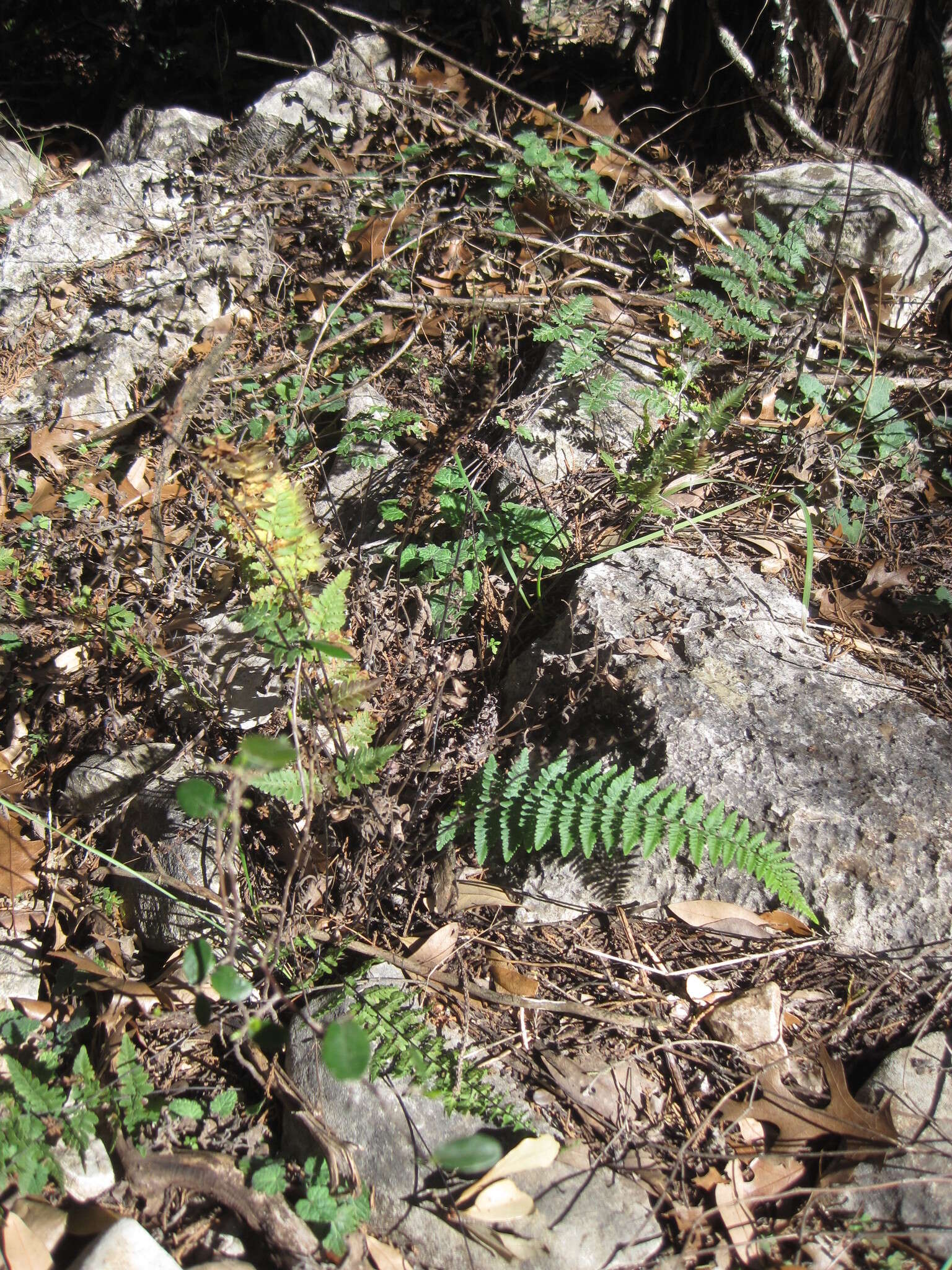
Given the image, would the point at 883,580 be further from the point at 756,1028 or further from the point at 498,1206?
the point at 498,1206

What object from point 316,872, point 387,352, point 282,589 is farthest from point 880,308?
point 316,872

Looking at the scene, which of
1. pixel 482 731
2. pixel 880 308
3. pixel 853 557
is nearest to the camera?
pixel 482 731

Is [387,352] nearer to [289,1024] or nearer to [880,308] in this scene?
[880,308]

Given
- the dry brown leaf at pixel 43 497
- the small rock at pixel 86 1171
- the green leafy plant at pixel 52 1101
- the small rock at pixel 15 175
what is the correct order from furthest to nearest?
1. the small rock at pixel 15 175
2. the dry brown leaf at pixel 43 497
3. the small rock at pixel 86 1171
4. the green leafy plant at pixel 52 1101

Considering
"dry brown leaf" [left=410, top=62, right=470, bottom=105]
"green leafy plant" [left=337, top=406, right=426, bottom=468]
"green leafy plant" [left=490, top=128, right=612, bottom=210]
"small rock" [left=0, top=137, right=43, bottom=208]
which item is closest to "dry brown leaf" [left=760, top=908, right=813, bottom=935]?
"green leafy plant" [left=337, top=406, right=426, bottom=468]

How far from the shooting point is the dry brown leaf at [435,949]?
7.75 ft

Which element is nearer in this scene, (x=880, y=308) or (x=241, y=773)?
(x=241, y=773)

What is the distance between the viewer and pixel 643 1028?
222 centimetres

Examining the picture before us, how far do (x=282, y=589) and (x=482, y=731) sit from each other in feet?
2.75

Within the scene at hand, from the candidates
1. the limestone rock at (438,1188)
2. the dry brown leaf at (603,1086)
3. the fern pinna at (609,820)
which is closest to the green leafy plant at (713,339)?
the fern pinna at (609,820)

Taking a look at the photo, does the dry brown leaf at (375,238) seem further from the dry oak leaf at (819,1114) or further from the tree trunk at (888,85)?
the dry oak leaf at (819,1114)

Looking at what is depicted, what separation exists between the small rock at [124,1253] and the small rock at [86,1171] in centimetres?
20

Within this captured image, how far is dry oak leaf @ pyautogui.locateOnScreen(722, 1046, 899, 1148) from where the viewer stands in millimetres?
1997

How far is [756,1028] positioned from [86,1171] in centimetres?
186
